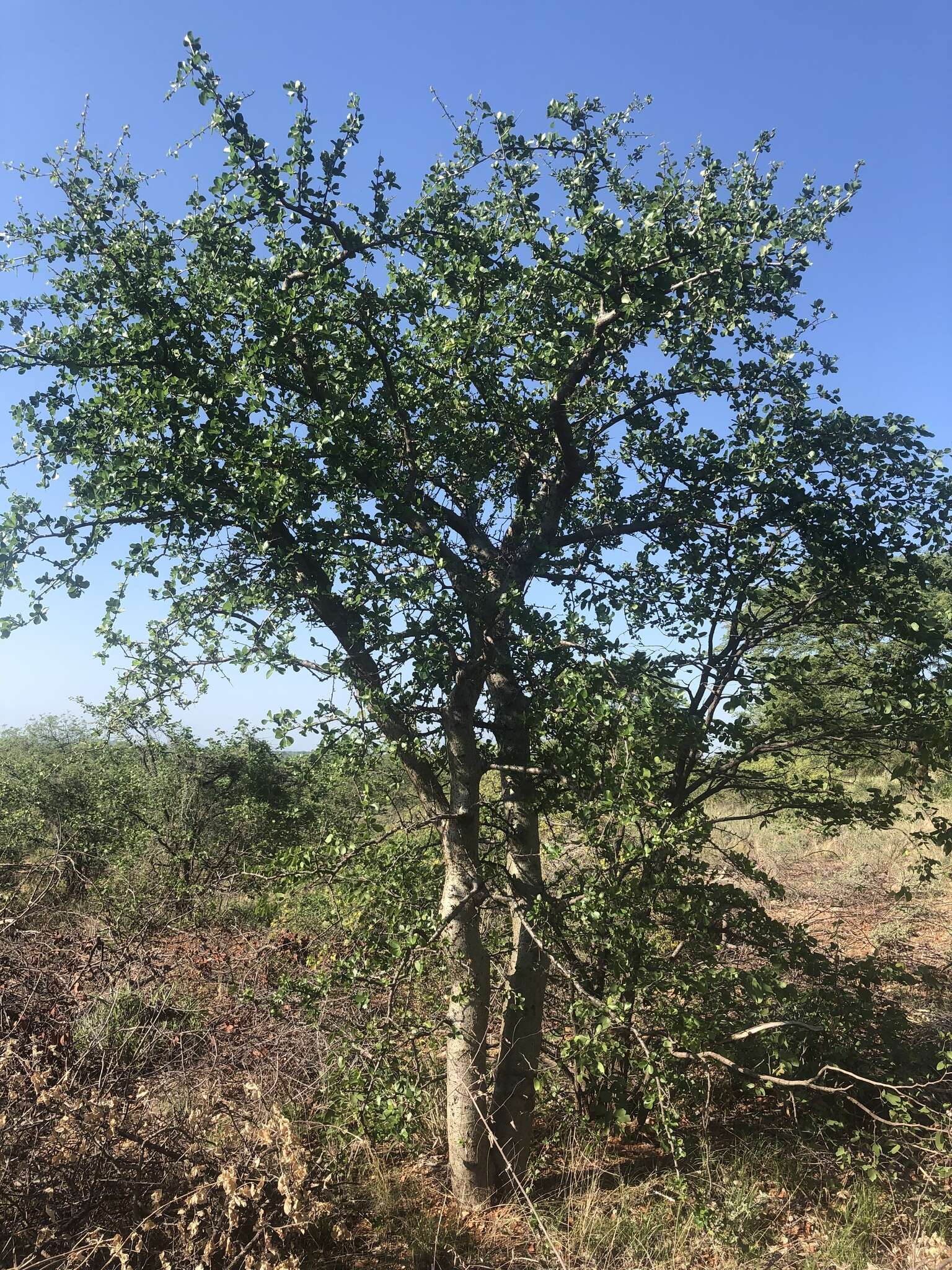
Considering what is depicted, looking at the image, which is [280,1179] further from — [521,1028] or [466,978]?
[521,1028]

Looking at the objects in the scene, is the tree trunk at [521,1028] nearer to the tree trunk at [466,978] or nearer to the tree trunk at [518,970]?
the tree trunk at [518,970]

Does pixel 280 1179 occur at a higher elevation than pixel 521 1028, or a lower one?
lower

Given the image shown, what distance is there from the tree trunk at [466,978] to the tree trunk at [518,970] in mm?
147

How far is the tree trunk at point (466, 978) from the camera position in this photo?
4.54 metres

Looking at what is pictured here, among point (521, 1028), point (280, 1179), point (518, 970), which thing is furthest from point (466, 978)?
point (280, 1179)

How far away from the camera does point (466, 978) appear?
14.8 feet

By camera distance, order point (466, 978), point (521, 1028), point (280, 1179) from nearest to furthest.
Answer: point (280, 1179) < point (466, 978) < point (521, 1028)

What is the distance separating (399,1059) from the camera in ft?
14.2

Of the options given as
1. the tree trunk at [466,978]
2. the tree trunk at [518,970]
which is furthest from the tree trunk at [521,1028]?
the tree trunk at [466,978]

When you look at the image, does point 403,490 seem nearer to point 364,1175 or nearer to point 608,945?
point 608,945

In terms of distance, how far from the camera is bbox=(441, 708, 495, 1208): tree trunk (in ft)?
14.9

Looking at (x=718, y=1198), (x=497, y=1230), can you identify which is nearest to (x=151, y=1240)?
(x=497, y=1230)

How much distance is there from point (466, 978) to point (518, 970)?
23.1 inches

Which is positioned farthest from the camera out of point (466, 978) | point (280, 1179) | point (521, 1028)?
point (521, 1028)
